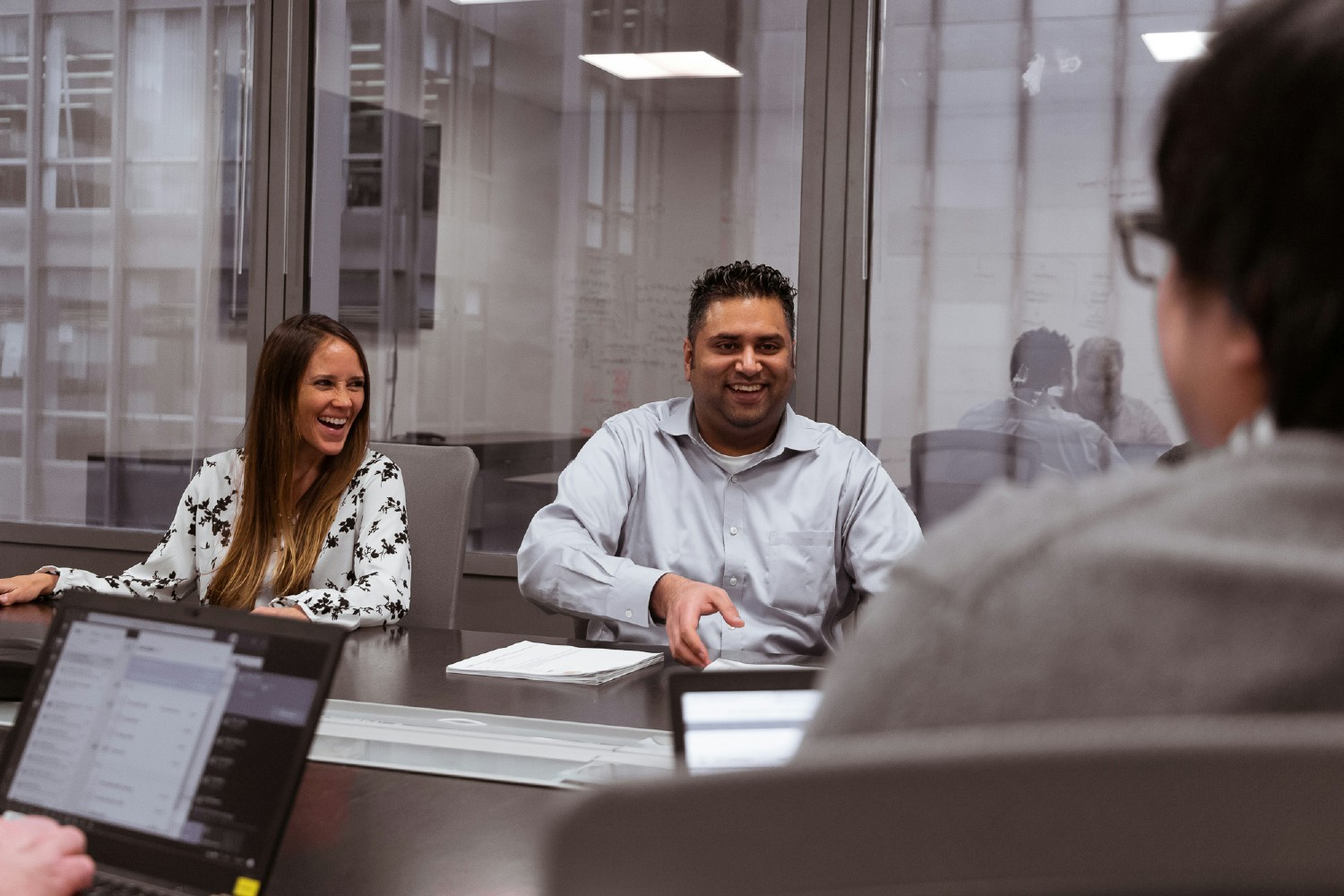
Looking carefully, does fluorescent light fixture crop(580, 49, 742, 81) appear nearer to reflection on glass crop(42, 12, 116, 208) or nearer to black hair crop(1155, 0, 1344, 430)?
reflection on glass crop(42, 12, 116, 208)

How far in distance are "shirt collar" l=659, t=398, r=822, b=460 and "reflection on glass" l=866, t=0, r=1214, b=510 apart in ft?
3.22

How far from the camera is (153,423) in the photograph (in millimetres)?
4309

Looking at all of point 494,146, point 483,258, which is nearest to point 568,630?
point 483,258

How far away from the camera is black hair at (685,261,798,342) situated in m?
2.72

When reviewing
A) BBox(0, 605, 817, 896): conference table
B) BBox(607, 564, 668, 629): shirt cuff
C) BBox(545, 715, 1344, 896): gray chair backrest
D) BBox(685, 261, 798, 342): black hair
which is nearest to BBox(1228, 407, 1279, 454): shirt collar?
BBox(545, 715, 1344, 896): gray chair backrest

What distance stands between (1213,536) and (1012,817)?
140 millimetres

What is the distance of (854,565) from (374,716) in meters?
1.16

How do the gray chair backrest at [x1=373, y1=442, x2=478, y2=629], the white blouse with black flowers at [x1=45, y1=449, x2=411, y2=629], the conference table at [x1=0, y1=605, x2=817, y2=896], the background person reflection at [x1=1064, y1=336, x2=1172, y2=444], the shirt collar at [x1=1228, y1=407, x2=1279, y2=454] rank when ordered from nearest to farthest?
1. the shirt collar at [x1=1228, y1=407, x2=1279, y2=454]
2. the conference table at [x1=0, y1=605, x2=817, y2=896]
3. the white blouse with black flowers at [x1=45, y1=449, x2=411, y2=629]
4. the gray chair backrest at [x1=373, y1=442, x2=478, y2=629]
5. the background person reflection at [x1=1064, y1=336, x2=1172, y2=444]

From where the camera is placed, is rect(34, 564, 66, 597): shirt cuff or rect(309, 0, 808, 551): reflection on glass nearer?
rect(34, 564, 66, 597): shirt cuff

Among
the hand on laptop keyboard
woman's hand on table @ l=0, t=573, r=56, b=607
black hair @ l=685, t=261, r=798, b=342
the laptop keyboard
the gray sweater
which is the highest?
black hair @ l=685, t=261, r=798, b=342

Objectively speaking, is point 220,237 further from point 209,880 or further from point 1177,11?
point 209,880

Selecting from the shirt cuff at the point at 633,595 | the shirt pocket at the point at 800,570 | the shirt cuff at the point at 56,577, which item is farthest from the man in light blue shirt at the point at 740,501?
the shirt cuff at the point at 56,577

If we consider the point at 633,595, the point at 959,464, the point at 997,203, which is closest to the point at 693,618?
the point at 633,595

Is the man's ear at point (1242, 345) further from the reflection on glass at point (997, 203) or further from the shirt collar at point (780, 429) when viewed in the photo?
the reflection on glass at point (997, 203)
